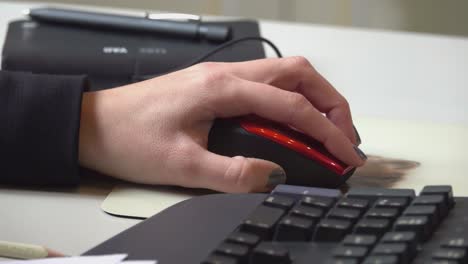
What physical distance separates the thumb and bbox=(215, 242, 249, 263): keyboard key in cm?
21

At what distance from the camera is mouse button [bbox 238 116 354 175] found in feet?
2.34

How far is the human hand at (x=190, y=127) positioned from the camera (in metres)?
0.71

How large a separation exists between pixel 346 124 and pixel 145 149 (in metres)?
0.18

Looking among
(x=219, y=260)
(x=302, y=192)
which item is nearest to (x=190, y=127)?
(x=302, y=192)

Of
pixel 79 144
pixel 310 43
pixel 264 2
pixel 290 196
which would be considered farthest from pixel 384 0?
pixel 290 196

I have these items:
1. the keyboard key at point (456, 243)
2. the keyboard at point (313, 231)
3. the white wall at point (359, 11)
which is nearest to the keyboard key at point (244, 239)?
the keyboard at point (313, 231)

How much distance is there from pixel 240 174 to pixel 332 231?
19 cm

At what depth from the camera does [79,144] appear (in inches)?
29.7

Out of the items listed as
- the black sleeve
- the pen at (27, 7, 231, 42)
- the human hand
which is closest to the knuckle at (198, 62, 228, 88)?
the human hand

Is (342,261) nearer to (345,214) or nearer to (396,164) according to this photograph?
(345,214)

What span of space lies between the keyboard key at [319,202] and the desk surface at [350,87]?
6.3 inches

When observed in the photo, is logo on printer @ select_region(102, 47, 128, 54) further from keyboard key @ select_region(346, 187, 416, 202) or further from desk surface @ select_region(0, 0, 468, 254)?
keyboard key @ select_region(346, 187, 416, 202)

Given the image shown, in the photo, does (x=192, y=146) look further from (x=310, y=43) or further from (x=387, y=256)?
(x=310, y=43)

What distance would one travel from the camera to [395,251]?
18.7 inches
